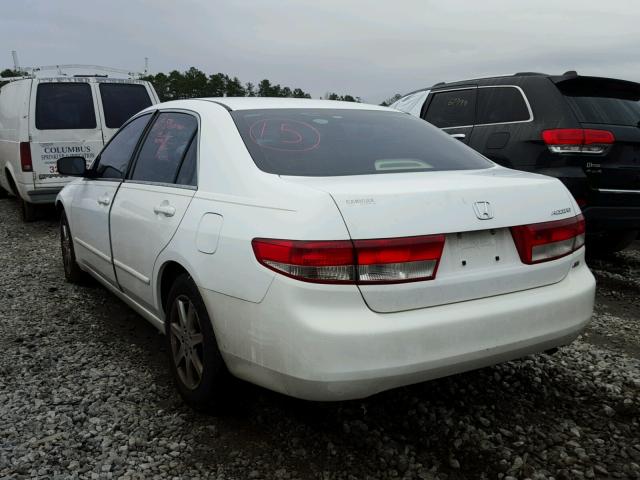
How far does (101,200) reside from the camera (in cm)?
392

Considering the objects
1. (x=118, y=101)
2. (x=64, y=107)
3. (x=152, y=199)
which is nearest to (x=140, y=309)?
(x=152, y=199)

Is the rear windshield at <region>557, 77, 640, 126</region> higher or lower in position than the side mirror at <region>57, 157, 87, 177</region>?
higher

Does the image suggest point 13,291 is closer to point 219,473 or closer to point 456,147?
point 219,473

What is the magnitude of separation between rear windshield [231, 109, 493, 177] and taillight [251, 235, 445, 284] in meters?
0.48

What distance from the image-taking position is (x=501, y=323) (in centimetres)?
235

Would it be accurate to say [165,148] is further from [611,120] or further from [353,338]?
[611,120]

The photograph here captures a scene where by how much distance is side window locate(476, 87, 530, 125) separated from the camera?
537cm

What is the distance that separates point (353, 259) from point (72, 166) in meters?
3.03

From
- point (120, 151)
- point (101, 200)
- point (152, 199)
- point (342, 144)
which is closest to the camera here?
point (342, 144)

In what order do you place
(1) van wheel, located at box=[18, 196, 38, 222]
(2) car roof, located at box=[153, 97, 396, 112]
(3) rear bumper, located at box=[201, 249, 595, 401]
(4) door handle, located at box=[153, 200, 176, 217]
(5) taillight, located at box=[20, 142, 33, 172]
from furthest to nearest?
1. (1) van wheel, located at box=[18, 196, 38, 222]
2. (5) taillight, located at box=[20, 142, 33, 172]
3. (2) car roof, located at box=[153, 97, 396, 112]
4. (4) door handle, located at box=[153, 200, 176, 217]
5. (3) rear bumper, located at box=[201, 249, 595, 401]

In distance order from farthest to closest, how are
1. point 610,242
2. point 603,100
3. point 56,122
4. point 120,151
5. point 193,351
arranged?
point 56,122, point 610,242, point 603,100, point 120,151, point 193,351

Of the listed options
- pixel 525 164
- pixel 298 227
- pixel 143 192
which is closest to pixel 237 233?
pixel 298 227

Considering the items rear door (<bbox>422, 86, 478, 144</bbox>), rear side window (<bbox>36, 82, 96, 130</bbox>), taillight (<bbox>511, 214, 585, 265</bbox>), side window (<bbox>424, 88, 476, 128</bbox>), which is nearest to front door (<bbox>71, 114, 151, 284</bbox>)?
taillight (<bbox>511, 214, 585, 265</bbox>)

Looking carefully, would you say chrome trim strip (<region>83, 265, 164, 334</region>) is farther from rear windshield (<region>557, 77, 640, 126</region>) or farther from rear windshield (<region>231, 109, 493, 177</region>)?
rear windshield (<region>557, 77, 640, 126</region>)
